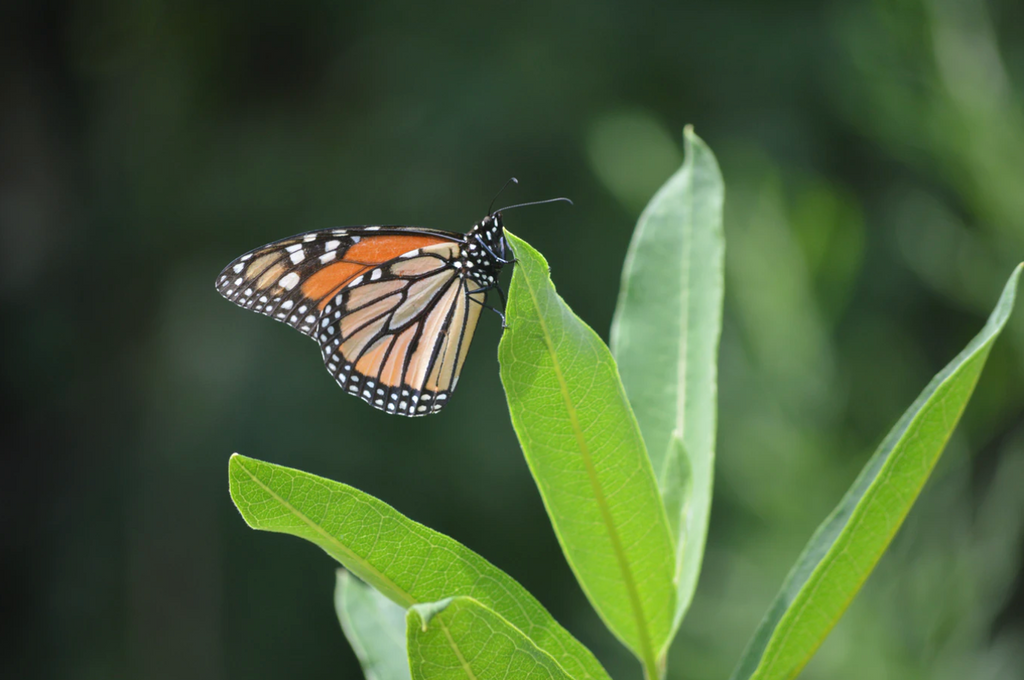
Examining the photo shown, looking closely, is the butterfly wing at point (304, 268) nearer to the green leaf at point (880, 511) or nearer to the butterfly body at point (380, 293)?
the butterfly body at point (380, 293)

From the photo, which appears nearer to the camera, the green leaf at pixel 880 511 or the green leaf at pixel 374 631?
the green leaf at pixel 880 511

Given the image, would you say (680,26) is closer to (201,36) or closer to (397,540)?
(201,36)

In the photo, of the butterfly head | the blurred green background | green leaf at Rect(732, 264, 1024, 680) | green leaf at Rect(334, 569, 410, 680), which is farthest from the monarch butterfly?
the blurred green background

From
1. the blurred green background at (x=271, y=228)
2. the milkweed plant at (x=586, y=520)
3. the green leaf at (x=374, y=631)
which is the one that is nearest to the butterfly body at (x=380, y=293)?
the green leaf at (x=374, y=631)

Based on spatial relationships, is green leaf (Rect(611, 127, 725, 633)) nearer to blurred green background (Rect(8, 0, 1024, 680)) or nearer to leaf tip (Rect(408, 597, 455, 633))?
leaf tip (Rect(408, 597, 455, 633))

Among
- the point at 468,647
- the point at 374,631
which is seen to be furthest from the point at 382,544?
the point at 374,631

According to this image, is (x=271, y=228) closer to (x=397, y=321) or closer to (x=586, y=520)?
(x=397, y=321)

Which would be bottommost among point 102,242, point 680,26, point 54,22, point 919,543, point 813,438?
point 102,242

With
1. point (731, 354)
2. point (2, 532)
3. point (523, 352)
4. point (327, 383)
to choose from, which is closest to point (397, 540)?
point (523, 352)
